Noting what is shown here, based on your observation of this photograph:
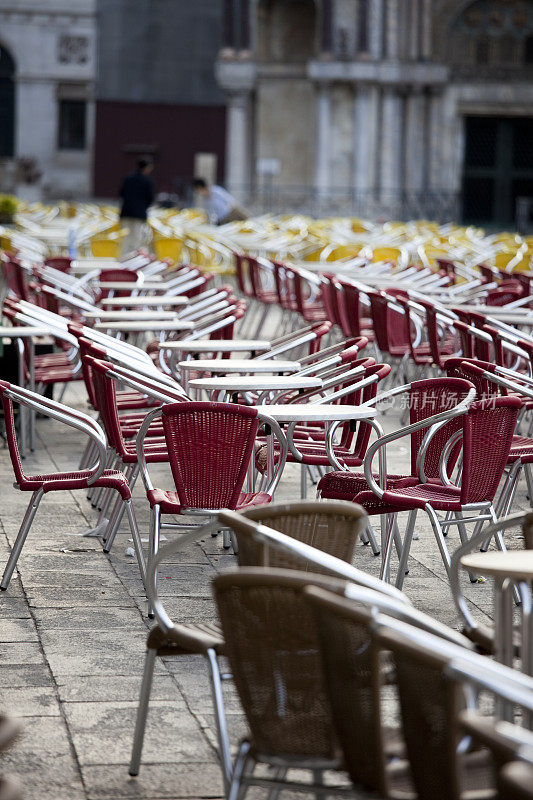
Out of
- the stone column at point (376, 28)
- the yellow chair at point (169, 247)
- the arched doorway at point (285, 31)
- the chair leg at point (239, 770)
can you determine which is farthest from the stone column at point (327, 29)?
the chair leg at point (239, 770)

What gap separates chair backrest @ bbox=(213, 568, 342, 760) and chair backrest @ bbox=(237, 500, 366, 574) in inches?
22.7

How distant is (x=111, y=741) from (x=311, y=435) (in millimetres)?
2733

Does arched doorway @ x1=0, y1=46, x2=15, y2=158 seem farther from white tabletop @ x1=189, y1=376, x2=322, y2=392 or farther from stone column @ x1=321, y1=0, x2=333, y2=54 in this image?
white tabletop @ x1=189, y1=376, x2=322, y2=392

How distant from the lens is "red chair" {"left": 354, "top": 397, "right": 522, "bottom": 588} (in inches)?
204

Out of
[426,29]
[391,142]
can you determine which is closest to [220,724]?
[391,142]

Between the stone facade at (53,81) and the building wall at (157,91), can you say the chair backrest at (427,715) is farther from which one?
the stone facade at (53,81)

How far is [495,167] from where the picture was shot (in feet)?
128

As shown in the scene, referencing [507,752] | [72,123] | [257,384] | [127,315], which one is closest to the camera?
[507,752]

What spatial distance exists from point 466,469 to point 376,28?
110 ft

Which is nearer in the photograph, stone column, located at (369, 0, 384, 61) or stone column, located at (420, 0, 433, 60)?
stone column, located at (369, 0, 384, 61)

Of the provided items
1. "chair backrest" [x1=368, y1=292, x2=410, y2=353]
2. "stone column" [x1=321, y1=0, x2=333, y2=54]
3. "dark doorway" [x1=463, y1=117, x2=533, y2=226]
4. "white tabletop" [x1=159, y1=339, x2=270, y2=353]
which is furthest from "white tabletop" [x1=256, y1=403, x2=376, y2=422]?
"dark doorway" [x1=463, y1=117, x2=533, y2=226]

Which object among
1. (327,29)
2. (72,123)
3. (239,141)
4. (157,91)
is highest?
(327,29)

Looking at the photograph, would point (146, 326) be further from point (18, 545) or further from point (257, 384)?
point (18, 545)

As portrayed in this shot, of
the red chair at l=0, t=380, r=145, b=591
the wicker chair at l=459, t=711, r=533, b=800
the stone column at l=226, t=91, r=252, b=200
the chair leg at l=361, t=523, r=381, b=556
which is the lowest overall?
the chair leg at l=361, t=523, r=381, b=556
